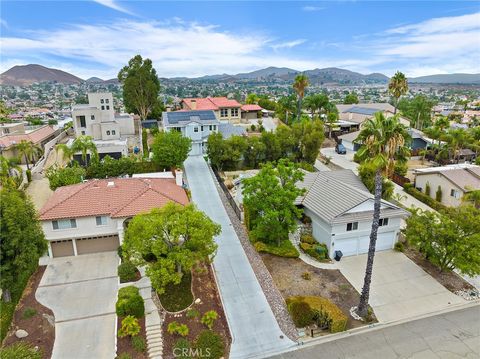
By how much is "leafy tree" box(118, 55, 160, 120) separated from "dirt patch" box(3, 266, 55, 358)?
5031 cm

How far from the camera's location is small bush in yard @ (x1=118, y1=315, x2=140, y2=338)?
17984 mm

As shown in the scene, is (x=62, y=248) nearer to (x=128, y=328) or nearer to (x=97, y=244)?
(x=97, y=244)

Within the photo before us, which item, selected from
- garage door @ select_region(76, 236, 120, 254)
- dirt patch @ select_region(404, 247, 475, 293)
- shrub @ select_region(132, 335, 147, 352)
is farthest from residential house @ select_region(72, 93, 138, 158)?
dirt patch @ select_region(404, 247, 475, 293)

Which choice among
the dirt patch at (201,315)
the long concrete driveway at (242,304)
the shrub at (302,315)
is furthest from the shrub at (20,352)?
the shrub at (302,315)

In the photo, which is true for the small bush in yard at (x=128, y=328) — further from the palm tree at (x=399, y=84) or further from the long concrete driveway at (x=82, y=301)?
the palm tree at (x=399, y=84)

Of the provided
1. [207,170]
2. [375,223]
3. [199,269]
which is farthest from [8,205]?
[207,170]

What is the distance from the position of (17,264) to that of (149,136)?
4425 cm

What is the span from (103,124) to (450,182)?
164 feet

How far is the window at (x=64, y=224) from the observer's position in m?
25.3

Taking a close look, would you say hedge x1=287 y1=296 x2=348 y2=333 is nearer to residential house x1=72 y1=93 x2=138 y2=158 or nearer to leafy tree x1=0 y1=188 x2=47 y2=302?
leafy tree x1=0 y1=188 x2=47 y2=302

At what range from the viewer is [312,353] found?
17719mm

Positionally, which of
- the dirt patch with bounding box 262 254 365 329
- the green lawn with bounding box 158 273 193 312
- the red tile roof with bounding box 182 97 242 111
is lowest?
the dirt patch with bounding box 262 254 365 329

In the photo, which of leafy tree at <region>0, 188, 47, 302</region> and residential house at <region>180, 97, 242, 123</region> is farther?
residential house at <region>180, 97, 242, 123</region>

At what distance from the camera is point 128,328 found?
18.0m
